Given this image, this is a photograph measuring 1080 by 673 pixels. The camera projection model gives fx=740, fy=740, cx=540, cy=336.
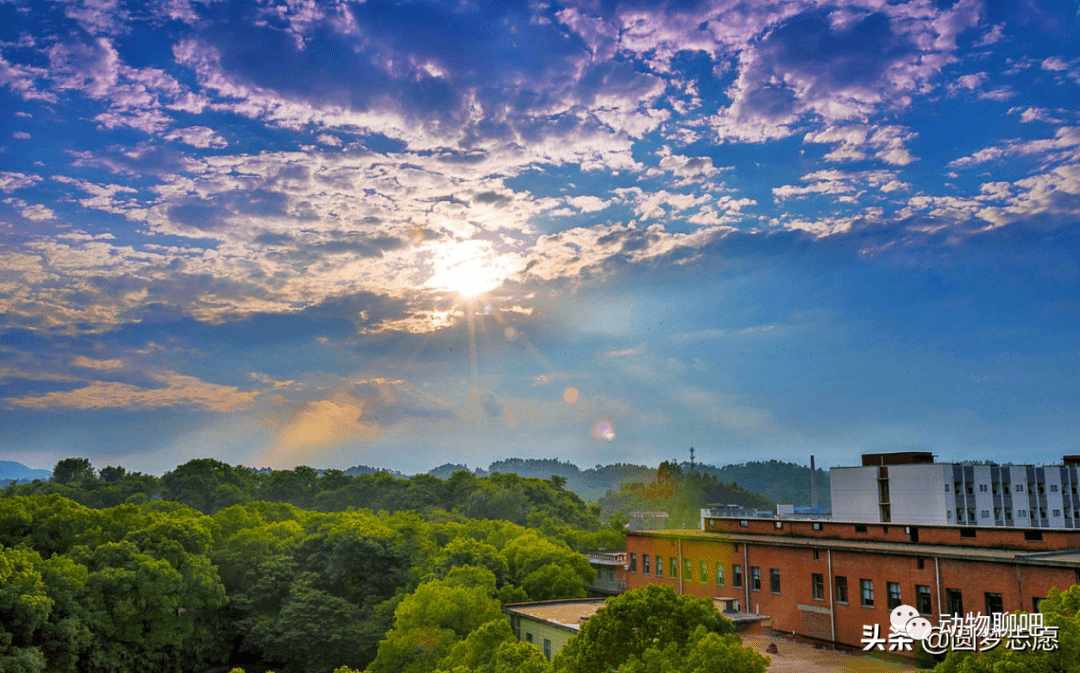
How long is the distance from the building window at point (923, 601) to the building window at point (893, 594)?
95cm

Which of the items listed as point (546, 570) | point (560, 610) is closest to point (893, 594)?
point (560, 610)

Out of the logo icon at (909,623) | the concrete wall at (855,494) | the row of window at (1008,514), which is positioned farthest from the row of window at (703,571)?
the row of window at (1008,514)

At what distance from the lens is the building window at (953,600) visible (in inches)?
1273

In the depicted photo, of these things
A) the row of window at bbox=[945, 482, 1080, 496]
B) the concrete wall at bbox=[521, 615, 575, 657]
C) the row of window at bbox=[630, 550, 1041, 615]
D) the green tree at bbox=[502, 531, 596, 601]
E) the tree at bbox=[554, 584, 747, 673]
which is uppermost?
the row of window at bbox=[945, 482, 1080, 496]

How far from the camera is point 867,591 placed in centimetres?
3644

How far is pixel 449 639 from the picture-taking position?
123 ft

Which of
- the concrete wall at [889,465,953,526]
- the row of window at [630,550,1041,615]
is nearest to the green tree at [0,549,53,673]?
the row of window at [630,550,1041,615]

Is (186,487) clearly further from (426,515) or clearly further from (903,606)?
(903,606)

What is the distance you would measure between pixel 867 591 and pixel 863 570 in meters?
0.99

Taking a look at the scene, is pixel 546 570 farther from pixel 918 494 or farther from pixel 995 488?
pixel 995 488

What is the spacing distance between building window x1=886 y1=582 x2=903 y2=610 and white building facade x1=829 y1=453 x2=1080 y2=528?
50.1 m

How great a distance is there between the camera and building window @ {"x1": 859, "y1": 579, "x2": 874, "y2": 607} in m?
36.2

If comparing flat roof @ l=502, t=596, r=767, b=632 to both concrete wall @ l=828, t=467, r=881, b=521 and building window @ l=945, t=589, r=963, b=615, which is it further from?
concrete wall @ l=828, t=467, r=881, b=521

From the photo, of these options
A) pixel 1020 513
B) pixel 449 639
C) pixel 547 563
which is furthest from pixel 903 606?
pixel 1020 513
